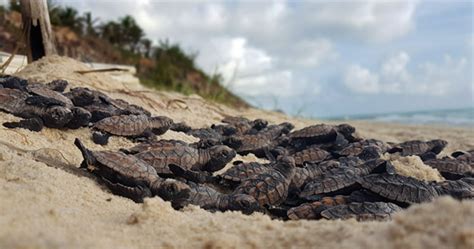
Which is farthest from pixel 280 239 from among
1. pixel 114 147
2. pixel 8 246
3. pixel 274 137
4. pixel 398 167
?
pixel 274 137

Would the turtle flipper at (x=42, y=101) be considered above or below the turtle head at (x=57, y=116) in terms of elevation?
above

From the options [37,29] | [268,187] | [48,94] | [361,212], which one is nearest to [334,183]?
[268,187]

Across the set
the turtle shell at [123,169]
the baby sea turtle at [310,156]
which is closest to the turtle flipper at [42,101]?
the turtle shell at [123,169]

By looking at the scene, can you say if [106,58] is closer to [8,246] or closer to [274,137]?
[274,137]

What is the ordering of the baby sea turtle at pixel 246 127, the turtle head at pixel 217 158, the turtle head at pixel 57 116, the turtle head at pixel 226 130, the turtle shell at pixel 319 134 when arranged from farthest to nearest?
the baby sea turtle at pixel 246 127 < the turtle head at pixel 226 130 < the turtle shell at pixel 319 134 < the turtle head at pixel 57 116 < the turtle head at pixel 217 158

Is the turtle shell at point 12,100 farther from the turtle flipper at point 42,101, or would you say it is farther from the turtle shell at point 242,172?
the turtle shell at point 242,172

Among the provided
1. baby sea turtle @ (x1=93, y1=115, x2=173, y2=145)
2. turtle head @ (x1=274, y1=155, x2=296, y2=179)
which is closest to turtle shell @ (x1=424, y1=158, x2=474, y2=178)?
turtle head @ (x1=274, y1=155, x2=296, y2=179)

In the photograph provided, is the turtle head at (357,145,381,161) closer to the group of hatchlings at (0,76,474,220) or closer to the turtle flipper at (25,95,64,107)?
the group of hatchlings at (0,76,474,220)

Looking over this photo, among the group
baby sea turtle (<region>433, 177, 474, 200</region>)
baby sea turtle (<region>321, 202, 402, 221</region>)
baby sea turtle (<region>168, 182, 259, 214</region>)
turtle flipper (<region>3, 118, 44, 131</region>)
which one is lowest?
baby sea turtle (<region>433, 177, 474, 200</region>)
